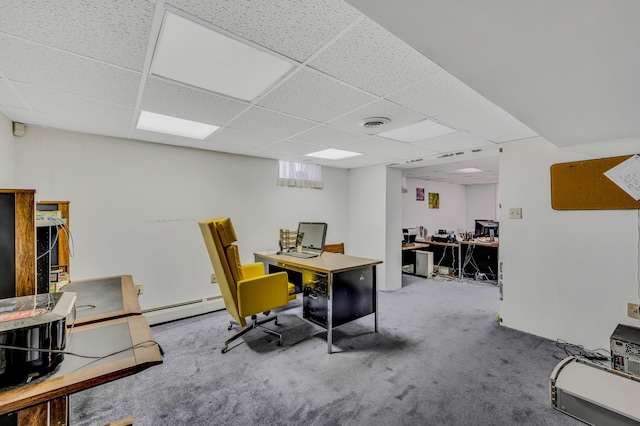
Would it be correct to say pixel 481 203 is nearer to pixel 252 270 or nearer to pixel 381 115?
pixel 381 115

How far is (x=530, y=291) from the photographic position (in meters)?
3.13

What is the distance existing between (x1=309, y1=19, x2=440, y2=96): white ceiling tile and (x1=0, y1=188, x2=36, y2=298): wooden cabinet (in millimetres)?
1497

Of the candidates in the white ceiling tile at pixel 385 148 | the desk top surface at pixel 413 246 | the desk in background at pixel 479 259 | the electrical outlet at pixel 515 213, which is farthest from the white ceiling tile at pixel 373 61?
the desk in background at pixel 479 259

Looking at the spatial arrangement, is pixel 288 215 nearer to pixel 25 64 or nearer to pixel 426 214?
pixel 25 64

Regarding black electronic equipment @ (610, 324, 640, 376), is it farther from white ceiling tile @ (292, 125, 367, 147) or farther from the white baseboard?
the white baseboard

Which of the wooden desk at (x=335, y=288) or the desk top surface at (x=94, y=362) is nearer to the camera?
the desk top surface at (x=94, y=362)

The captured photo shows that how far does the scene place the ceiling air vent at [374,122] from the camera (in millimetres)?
2494

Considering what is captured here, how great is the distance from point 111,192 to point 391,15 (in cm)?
343

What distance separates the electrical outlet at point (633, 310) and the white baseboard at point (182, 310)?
4.45m

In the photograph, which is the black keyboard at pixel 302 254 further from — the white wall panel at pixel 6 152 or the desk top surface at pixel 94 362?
the white wall panel at pixel 6 152

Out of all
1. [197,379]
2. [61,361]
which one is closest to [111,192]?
[197,379]

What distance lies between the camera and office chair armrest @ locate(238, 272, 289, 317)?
2.52 meters

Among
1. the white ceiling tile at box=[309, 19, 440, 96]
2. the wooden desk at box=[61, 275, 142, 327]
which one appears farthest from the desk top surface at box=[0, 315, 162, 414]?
the white ceiling tile at box=[309, 19, 440, 96]

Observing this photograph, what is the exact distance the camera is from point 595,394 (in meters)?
1.63
